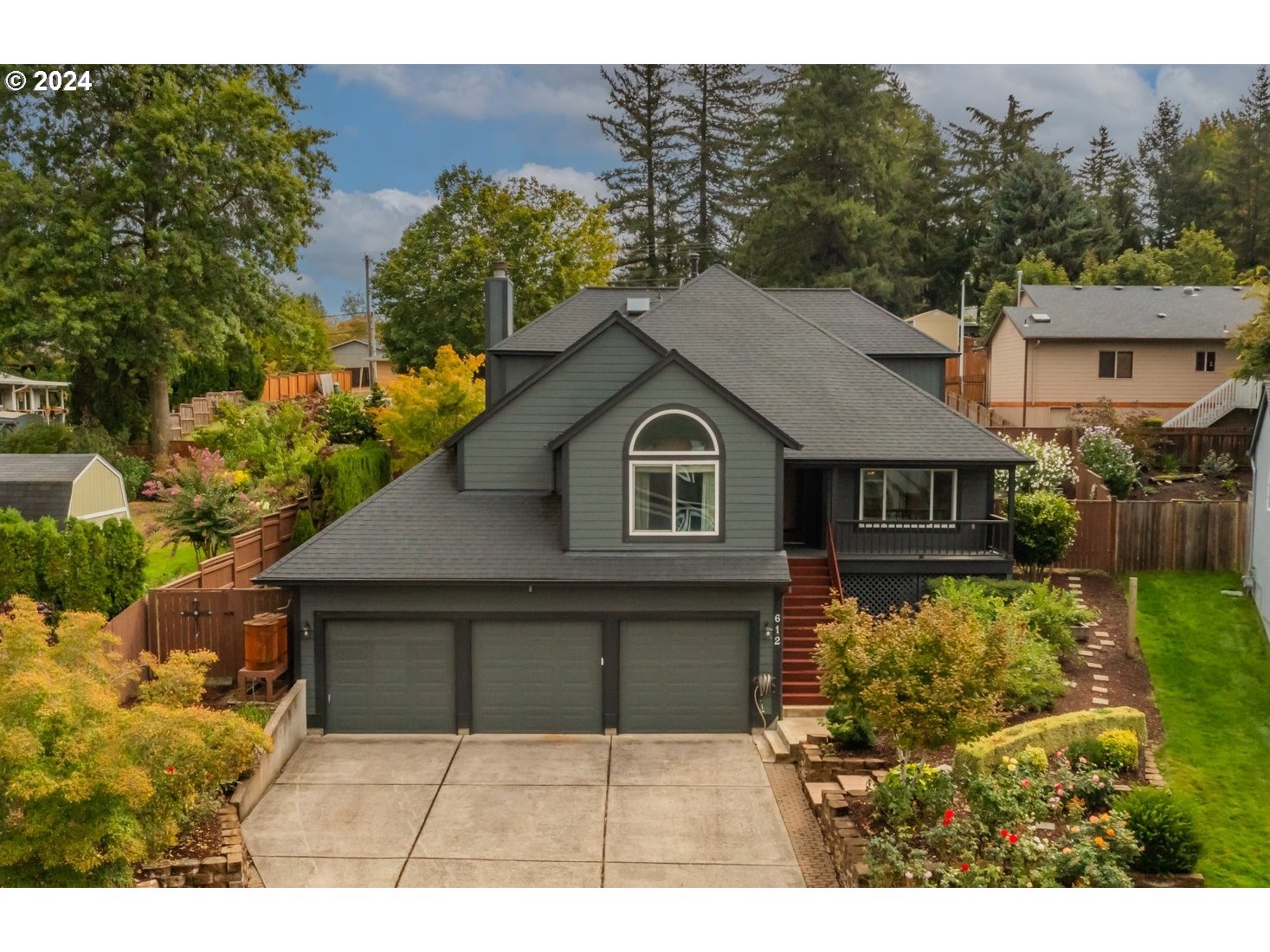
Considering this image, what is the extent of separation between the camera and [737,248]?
45750 millimetres

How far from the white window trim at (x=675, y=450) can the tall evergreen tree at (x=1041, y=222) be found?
132ft

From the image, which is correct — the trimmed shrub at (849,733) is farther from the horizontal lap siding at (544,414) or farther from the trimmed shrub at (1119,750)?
the horizontal lap siding at (544,414)

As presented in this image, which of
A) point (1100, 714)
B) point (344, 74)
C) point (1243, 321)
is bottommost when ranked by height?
point (1100, 714)

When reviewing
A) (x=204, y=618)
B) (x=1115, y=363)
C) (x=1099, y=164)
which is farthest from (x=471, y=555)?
(x=1099, y=164)

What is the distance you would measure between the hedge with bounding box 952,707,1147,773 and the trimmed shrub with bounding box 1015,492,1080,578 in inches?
265

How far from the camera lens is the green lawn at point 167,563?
21.8 m

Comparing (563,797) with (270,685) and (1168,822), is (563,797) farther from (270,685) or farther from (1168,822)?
(1168,822)

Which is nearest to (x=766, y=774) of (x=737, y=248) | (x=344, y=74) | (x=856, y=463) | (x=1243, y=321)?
(x=856, y=463)

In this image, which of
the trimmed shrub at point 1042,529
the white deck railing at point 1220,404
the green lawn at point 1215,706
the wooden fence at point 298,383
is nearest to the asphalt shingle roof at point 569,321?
the trimmed shrub at point 1042,529

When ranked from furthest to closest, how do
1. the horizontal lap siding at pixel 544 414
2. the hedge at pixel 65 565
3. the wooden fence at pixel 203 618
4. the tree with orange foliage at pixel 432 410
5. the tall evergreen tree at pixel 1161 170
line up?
1. the tall evergreen tree at pixel 1161 170
2. the tree with orange foliage at pixel 432 410
3. the horizontal lap siding at pixel 544 414
4. the hedge at pixel 65 565
5. the wooden fence at pixel 203 618

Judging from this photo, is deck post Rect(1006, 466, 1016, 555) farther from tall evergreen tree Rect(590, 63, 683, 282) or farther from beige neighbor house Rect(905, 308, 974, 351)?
tall evergreen tree Rect(590, 63, 683, 282)

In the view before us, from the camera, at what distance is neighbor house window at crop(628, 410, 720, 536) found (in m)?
15.3

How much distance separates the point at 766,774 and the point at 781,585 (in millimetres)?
2824

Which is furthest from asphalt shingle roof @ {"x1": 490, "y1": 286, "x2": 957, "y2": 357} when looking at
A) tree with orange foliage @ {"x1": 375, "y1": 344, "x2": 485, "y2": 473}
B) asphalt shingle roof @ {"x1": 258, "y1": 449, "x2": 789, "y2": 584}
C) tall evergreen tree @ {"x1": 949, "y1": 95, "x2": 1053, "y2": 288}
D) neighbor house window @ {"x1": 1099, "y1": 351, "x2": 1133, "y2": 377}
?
tall evergreen tree @ {"x1": 949, "y1": 95, "x2": 1053, "y2": 288}
